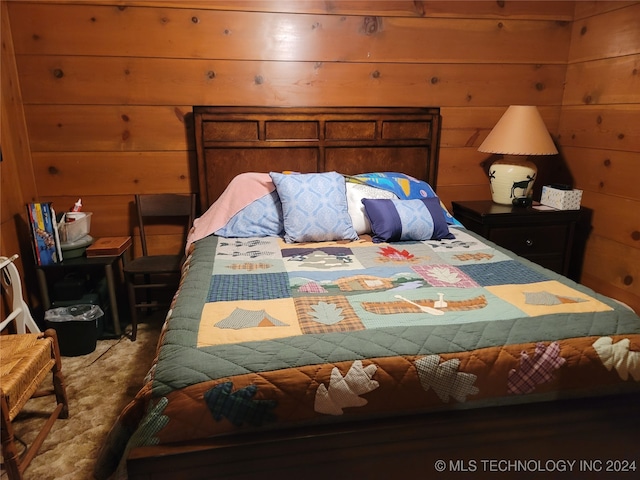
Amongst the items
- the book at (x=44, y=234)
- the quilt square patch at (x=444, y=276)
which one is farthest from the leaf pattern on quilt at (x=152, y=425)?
the book at (x=44, y=234)

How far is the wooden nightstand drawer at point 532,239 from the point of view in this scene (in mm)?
2527

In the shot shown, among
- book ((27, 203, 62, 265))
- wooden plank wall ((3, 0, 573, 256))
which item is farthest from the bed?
wooden plank wall ((3, 0, 573, 256))

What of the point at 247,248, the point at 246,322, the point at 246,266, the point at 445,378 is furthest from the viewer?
the point at 247,248

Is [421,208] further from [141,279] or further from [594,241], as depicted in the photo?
[141,279]

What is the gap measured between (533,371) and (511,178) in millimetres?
1688

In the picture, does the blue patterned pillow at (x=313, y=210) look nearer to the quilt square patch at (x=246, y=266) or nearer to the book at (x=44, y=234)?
the quilt square patch at (x=246, y=266)

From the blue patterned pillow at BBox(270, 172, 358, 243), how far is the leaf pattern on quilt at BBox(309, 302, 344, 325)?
29.7 inches

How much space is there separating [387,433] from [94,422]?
1270 millimetres

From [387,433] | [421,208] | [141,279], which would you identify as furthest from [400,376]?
[141,279]

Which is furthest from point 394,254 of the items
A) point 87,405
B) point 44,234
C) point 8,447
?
point 44,234

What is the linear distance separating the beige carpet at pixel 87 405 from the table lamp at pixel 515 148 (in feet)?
7.10

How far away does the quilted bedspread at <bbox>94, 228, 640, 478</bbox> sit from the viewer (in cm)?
112

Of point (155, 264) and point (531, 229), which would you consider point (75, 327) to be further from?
point (531, 229)

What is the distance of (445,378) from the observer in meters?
1.20
